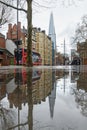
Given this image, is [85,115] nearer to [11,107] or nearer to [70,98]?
[11,107]

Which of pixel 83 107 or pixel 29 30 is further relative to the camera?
pixel 29 30

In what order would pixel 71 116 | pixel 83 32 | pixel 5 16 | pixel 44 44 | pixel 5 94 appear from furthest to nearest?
pixel 44 44 → pixel 83 32 → pixel 5 16 → pixel 5 94 → pixel 71 116

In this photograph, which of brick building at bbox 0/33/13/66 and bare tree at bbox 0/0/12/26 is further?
brick building at bbox 0/33/13/66

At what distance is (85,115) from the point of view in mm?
3648

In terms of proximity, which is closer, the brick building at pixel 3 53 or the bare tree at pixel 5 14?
the bare tree at pixel 5 14

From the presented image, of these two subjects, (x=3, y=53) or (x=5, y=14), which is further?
(x=3, y=53)

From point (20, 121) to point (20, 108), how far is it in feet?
2.45

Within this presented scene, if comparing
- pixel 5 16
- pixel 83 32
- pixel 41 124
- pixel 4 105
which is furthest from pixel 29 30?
pixel 83 32

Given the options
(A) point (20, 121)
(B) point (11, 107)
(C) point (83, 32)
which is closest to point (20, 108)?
(B) point (11, 107)

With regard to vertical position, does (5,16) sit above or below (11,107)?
above

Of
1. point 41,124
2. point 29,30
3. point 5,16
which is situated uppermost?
point 5,16

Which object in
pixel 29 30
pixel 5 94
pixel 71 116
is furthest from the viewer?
pixel 29 30

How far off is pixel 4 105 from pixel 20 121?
1119 mm

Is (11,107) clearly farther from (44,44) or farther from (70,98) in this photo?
(44,44)
